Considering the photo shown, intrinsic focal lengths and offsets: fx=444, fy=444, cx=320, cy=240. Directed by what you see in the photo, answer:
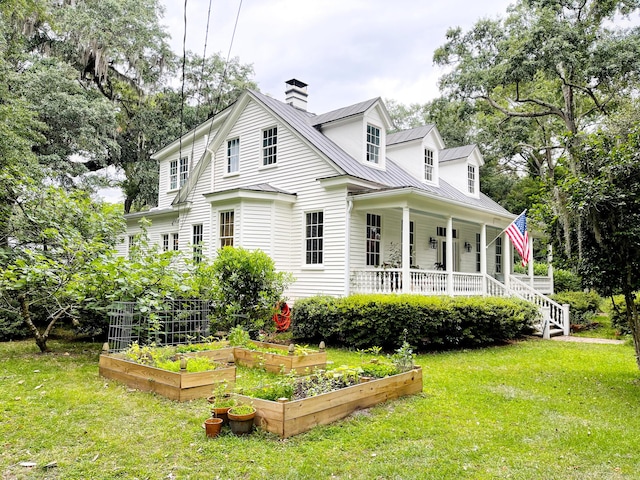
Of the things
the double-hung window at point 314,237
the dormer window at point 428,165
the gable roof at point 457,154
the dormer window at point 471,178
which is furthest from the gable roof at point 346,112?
the dormer window at point 471,178

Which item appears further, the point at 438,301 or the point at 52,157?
the point at 52,157

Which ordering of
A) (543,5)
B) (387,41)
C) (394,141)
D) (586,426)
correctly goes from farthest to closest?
(543,5) → (394,141) → (387,41) → (586,426)

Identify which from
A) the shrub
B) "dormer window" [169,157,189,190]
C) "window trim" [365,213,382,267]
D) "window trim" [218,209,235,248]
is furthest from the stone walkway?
"dormer window" [169,157,189,190]

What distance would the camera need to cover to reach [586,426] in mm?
4852

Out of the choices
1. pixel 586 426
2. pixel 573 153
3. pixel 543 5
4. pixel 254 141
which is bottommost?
pixel 586 426

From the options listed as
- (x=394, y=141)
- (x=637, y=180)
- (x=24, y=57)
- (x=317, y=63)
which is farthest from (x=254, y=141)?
(x=637, y=180)

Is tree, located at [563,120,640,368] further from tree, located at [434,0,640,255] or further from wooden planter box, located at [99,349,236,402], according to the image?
tree, located at [434,0,640,255]

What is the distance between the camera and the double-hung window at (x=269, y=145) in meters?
14.6

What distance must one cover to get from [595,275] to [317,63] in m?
8.75

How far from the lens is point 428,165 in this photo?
16016mm

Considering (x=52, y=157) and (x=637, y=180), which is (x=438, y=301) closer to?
(x=637, y=180)

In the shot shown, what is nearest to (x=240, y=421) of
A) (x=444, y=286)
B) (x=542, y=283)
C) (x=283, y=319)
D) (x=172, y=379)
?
(x=172, y=379)

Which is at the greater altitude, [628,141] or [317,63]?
[317,63]

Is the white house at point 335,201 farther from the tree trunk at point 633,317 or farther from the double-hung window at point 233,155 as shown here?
the tree trunk at point 633,317
